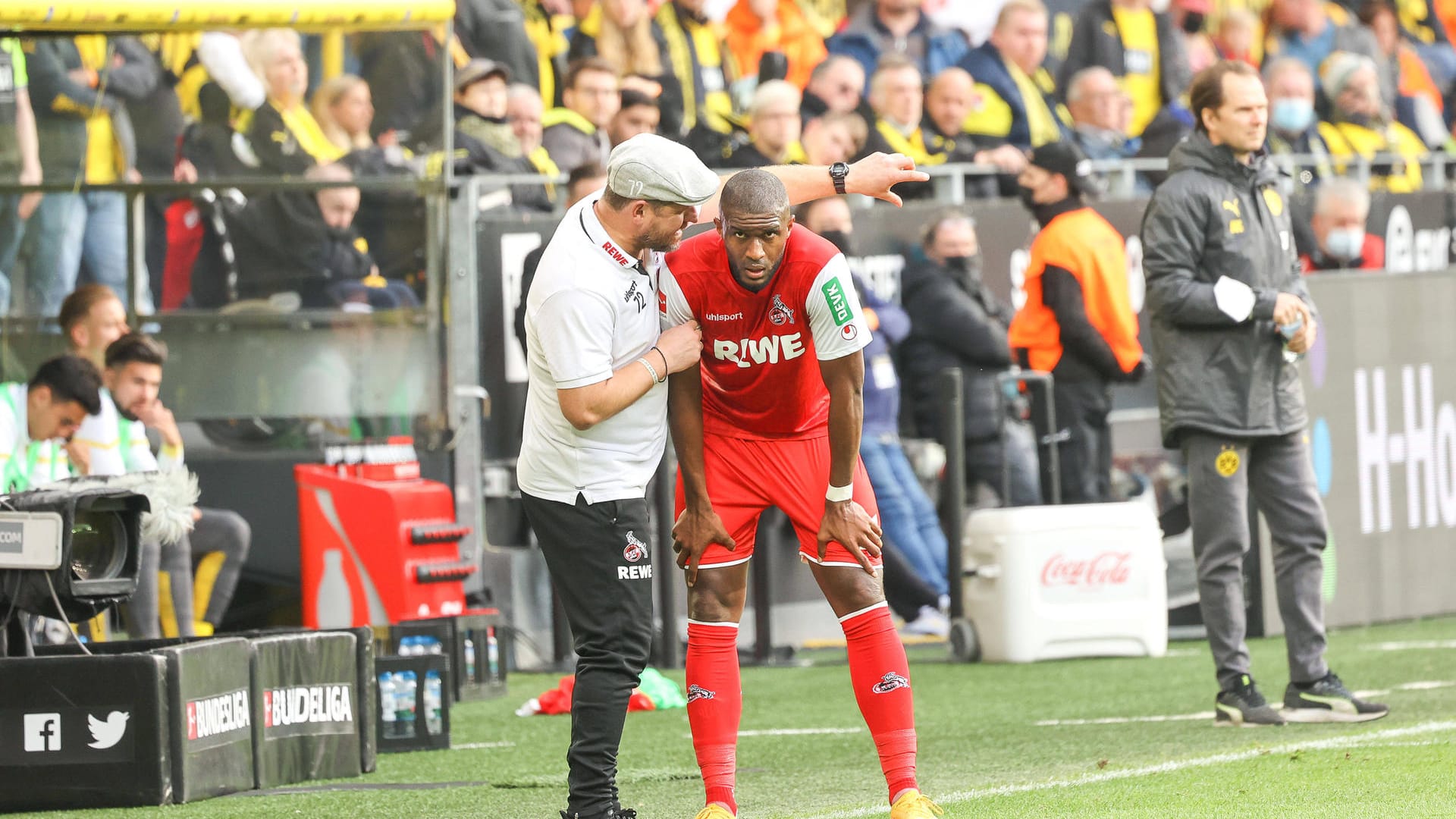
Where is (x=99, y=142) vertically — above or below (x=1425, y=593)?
above

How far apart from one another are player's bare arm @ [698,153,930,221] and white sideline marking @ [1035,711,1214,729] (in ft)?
9.16

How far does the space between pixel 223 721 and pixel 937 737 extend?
99.8 inches

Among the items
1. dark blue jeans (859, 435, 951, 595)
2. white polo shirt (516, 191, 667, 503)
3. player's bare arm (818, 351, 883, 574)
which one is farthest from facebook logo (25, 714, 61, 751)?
dark blue jeans (859, 435, 951, 595)

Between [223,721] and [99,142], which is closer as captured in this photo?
[223,721]

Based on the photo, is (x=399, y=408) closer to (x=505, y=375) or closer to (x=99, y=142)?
(x=505, y=375)

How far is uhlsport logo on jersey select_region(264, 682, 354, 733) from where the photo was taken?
7078mm

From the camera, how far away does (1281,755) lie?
679 centimetres

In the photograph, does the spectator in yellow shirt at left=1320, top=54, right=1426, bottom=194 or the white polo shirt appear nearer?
the white polo shirt

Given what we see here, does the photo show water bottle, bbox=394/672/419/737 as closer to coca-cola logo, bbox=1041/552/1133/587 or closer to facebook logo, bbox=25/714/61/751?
facebook logo, bbox=25/714/61/751

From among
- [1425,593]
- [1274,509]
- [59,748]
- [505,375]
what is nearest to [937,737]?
[1274,509]

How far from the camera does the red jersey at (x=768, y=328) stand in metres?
5.57

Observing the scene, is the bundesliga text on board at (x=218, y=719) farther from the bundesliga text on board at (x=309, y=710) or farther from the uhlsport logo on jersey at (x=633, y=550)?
the uhlsport logo on jersey at (x=633, y=550)

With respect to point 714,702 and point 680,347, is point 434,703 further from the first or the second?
point 680,347

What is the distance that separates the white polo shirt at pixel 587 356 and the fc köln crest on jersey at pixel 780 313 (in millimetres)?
302
